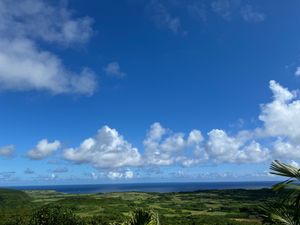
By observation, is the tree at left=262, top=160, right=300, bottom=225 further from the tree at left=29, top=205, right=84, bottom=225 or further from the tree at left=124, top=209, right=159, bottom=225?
the tree at left=29, top=205, right=84, bottom=225

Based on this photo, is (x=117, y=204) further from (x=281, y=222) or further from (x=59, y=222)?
(x=281, y=222)

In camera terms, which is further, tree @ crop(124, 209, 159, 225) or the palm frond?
tree @ crop(124, 209, 159, 225)

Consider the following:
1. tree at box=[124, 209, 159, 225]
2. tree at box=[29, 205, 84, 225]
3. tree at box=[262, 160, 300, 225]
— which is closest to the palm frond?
tree at box=[262, 160, 300, 225]

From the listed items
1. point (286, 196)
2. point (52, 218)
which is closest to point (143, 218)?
point (286, 196)

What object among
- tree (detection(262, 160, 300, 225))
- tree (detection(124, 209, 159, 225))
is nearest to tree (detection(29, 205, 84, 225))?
tree (detection(124, 209, 159, 225))

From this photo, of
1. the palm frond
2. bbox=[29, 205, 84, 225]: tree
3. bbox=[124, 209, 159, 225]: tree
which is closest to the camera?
the palm frond

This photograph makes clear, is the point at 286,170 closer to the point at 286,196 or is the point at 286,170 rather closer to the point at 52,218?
the point at 286,196

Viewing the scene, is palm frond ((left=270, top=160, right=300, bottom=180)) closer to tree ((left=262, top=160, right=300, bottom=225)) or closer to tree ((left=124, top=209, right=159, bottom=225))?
tree ((left=262, top=160, right=300, bottom=225))

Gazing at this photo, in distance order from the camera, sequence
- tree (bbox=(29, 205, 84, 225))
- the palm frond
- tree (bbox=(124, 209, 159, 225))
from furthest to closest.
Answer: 1. tree (bbox=(29, 205, 84, 225))
2. tree (bbox=(124, 209, 159, 225))
3. the palm frond

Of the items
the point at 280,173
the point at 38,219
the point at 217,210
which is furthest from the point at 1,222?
the point at 280,173

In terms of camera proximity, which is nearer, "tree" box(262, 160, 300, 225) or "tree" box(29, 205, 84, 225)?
"tree" box(262, 160, 300, 225)

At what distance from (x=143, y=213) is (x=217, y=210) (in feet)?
558

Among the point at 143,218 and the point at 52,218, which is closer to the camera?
the point at 143,218

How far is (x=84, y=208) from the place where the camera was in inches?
6954
